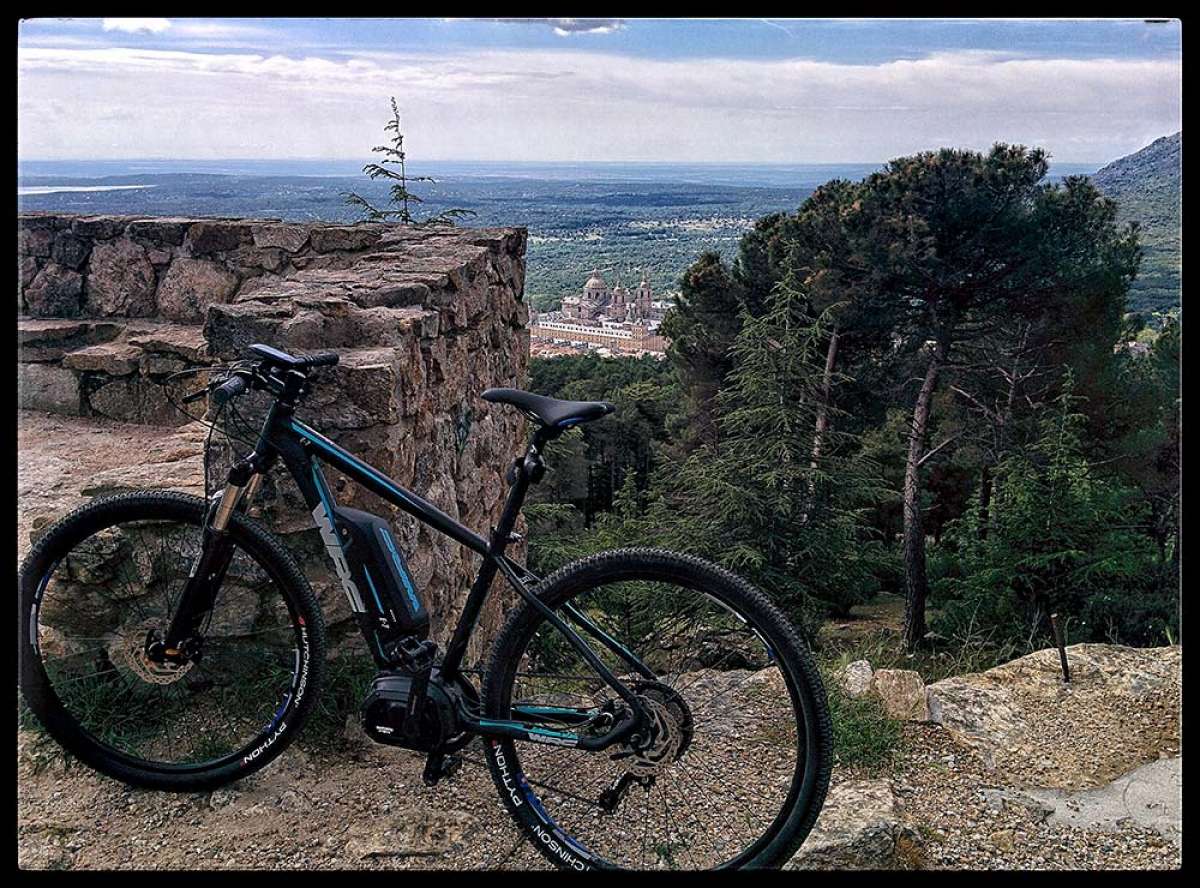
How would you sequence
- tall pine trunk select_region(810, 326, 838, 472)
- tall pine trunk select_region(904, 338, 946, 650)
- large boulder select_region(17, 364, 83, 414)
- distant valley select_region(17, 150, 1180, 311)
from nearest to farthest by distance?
distant valley select_region(17, 150, 1180, 311) → large boulder select_region(17, 364, 83, 414) → tall pine trunk select_region(810, 326, 838, 472) → tall pine trunk select_region(904, 338, 946, 650)

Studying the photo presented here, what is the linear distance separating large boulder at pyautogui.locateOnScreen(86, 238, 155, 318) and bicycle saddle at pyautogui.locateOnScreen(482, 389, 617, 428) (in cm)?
327

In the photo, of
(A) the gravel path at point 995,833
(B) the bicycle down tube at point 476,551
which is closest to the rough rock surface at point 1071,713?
(A) the gravel path at point 995,833

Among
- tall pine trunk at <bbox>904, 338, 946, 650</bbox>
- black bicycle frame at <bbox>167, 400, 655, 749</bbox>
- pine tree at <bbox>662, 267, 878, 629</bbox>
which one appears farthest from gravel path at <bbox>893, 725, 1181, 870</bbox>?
tall pine trunk at <bbox>904, 338, 946, 650</bbox>

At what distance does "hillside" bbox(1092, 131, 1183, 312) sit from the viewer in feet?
8.04

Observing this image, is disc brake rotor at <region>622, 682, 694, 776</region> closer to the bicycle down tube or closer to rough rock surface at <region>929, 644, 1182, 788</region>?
the bicycle down tube

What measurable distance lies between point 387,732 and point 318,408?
2.99 feet

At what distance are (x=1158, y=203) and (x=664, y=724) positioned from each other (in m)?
2.12

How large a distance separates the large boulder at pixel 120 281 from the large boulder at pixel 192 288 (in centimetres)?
9

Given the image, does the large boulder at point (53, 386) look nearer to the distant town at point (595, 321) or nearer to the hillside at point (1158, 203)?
the distant town at point (595, 321)

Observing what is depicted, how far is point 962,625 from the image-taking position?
370 inches

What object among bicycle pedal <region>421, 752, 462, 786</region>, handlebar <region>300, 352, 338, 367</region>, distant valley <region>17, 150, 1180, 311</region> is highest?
distant valley <region>17, 150, 1180, 311</region>

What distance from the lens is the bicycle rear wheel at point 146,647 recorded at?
2.67m

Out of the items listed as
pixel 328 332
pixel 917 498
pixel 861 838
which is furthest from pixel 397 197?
pixel 917 498
